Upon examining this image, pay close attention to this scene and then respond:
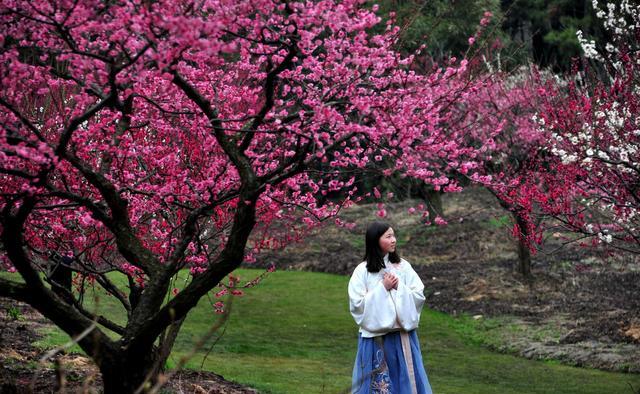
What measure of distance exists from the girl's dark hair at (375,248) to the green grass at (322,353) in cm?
135

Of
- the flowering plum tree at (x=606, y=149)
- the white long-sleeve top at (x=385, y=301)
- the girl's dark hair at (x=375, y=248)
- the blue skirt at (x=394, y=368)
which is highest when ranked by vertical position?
the flowering plum tree at (x=606, y=149)

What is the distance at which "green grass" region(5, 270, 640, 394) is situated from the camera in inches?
355

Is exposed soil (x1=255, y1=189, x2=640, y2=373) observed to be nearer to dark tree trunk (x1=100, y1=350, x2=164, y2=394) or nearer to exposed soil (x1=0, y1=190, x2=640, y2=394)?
exposed soil (x1=0, y1=190, x2=640, y2=394)

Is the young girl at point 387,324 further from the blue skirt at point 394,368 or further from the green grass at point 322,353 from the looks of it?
the green grass at point 322,353

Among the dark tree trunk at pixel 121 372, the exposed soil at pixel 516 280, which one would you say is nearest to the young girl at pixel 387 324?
the dark tree trunk at pixel 121 372

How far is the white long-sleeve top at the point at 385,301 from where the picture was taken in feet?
19.9

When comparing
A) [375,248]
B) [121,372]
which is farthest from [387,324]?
[121,372]

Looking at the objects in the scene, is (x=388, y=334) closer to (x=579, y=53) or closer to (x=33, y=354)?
(x=33, y=354)

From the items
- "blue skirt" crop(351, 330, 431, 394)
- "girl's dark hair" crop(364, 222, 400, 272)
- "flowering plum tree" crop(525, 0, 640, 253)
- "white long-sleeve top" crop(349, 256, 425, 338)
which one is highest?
"flowering plum tree" crop(525, 0, 640, 253)

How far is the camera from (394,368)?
20.1 ft

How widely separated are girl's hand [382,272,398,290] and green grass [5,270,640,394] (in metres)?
1.35

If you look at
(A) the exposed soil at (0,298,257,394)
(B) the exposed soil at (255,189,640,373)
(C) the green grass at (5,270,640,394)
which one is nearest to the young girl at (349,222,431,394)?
(C) the green grass at (5,270,640,394)

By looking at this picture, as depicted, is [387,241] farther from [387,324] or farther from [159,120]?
[159,120]

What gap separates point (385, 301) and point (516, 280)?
9711mm
